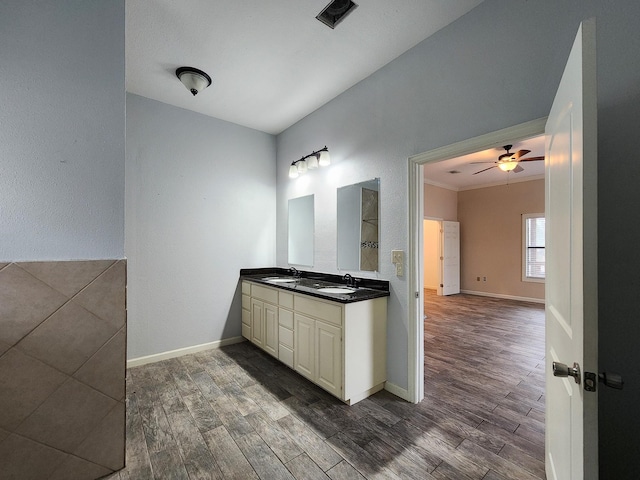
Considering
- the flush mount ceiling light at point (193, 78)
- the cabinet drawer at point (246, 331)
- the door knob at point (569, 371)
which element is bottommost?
the cabinet drawer at point (246, 331)

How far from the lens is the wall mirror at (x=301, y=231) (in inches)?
134

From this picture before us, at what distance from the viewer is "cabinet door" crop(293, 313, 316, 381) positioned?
7.86 feet

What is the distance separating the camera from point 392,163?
2393 millimetres

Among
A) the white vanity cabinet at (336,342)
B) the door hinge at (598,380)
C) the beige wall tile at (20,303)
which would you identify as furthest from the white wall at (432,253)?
the beige wall tile at (20,303)

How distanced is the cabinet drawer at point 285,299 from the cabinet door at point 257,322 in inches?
17.1

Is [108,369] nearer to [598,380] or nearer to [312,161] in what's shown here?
[598,380]

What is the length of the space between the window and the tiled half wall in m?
7.32

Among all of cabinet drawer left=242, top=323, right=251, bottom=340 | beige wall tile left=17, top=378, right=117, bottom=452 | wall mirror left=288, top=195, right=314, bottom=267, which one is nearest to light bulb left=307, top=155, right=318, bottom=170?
wall mirror left=288, top=195, right=314, bottom=267

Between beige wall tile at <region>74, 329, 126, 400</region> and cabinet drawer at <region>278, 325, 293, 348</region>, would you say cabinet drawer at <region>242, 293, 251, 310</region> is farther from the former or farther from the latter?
beige wall tile at <region>74, 329, 126, 400</region>

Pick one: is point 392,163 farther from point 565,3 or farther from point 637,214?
point 637,214

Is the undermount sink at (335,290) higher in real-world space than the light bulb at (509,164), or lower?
lower

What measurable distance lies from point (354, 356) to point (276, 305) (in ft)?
3.45

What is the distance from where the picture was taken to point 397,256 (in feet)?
7.50

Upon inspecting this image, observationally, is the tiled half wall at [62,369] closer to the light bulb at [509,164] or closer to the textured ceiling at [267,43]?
the textured ceiling at [267,43]
